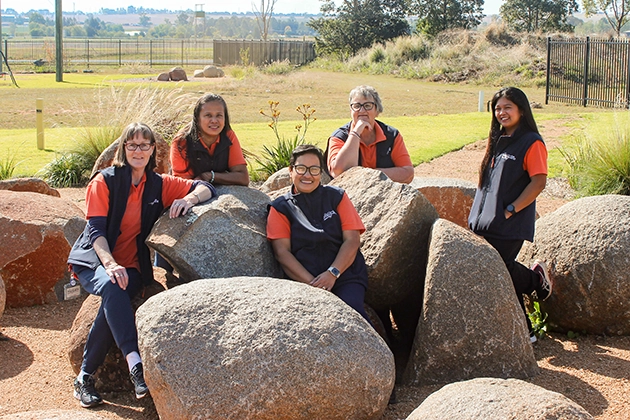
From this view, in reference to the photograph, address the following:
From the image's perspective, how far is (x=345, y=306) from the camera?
12.7 feet

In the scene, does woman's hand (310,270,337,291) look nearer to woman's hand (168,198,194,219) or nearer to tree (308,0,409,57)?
woman's hand (168,198,194,219)

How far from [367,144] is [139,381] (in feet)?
9.25

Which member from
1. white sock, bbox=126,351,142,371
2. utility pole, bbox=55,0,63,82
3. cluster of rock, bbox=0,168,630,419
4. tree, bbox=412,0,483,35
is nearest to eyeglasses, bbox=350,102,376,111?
cluster of rock, bbox=0,168,630,419

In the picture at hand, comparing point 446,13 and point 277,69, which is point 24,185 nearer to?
point 277,69

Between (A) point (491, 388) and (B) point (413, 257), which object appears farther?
(B) point (413, 257)

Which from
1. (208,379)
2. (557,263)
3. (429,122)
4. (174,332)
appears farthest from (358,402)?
(429,122)

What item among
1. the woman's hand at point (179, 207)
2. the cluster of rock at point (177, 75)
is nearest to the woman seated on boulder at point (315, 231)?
the woman's hand at point (179, 207)

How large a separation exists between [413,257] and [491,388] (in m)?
1.92

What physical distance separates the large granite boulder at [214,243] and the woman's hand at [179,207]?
0.03m

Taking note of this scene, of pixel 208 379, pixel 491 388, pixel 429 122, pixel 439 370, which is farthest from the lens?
pixel 429 122

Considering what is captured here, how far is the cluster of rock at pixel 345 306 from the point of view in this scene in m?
3.46

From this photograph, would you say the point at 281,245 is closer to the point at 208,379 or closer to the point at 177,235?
the point at 177,235

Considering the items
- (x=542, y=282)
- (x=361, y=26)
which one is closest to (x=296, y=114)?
(x=542, y=282)

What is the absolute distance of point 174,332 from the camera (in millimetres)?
3598
